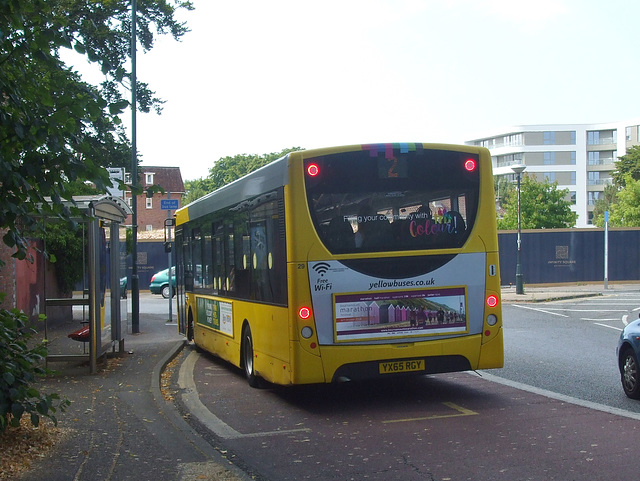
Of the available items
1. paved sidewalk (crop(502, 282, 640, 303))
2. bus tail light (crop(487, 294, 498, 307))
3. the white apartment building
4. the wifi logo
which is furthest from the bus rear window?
the white apartment building

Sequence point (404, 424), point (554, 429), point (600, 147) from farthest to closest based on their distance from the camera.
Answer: point (600, 147) < point (404, 424) < point (554, 429)

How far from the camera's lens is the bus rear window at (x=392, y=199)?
924 centimetres

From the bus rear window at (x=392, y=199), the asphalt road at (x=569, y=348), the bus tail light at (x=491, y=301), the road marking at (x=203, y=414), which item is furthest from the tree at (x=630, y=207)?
the bus rear window at (x=392, y=199)

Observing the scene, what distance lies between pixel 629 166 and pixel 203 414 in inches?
2922

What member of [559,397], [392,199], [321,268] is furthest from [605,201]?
[321,268]

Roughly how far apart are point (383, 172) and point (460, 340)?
7.18 feet

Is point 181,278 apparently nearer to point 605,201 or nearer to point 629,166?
point 629,166

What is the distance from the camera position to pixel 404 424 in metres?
8.42

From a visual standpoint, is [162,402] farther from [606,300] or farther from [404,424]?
[606,300]

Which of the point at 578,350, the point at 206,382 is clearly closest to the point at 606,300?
the point at 578,350

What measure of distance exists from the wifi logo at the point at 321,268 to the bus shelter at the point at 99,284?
3857 mm

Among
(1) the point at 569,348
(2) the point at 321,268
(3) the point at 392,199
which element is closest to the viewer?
(2) the point at 321,268

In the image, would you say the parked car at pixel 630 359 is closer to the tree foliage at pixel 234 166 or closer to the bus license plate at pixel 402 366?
the bus license plate at pixel 402 366

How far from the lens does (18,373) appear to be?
5.76 m
